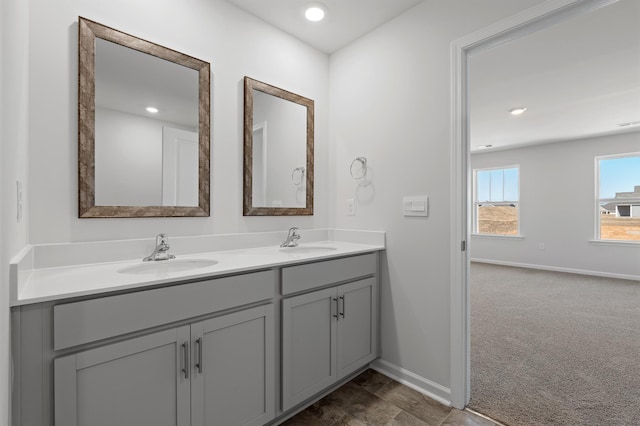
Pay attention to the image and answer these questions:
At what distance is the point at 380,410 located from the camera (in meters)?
1.74

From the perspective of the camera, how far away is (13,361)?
35.4 inches

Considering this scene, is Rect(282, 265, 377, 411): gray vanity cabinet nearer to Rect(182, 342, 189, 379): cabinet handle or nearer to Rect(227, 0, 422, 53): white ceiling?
Rect(182, 342, 189, 379): cabinet handle

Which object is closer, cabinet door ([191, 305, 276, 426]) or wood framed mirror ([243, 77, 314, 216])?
cabinet door ([191, 305, 276, 426])

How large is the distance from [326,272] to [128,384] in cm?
105

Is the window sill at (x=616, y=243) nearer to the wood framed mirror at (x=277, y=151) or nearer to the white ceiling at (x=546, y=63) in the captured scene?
the white ceiling at (x=546, y=63)

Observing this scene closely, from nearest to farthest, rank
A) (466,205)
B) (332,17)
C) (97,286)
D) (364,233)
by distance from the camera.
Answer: (97,286), (466,205), (332,17), (364,233)

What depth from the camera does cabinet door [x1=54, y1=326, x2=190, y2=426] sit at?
977 mm

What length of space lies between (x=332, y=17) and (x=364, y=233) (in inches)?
62.4

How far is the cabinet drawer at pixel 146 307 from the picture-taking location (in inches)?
38.3

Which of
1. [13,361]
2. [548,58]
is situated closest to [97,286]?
[13,361]

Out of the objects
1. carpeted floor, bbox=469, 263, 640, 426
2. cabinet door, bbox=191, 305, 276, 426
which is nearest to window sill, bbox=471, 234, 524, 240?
carpeted floor, bbox=469, 263, 640, 426

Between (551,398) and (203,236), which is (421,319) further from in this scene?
(203,236)

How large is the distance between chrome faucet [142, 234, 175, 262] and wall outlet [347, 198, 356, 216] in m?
1.36

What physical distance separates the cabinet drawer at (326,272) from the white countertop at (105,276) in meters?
0.05
